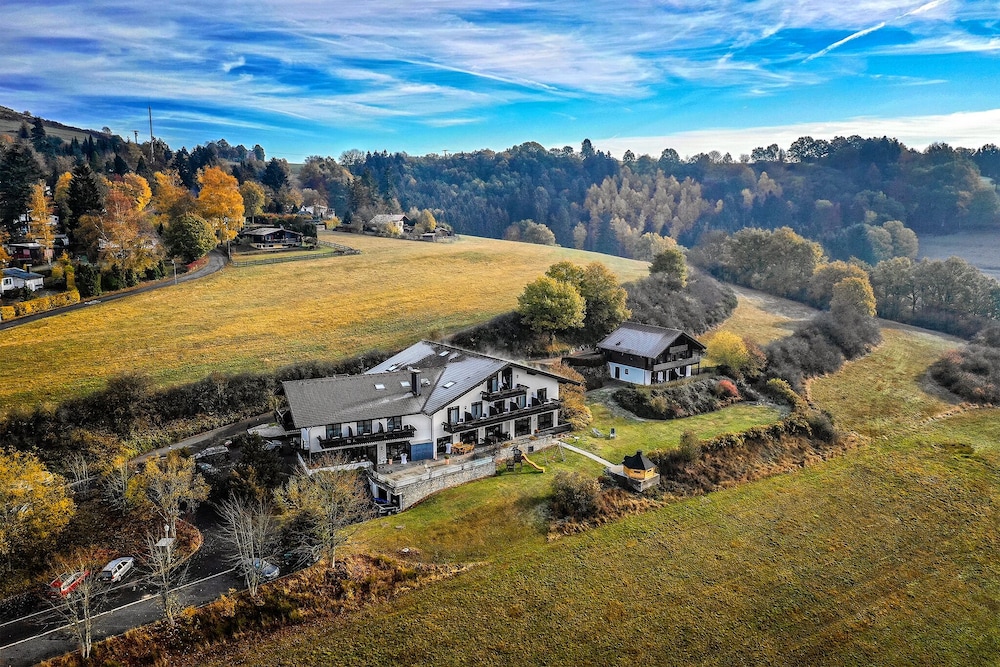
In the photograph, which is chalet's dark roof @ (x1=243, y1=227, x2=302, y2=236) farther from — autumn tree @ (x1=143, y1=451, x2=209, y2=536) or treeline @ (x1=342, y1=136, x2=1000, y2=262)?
autumn tree @ (x1=143, y1=451, x2=209, y2=536)

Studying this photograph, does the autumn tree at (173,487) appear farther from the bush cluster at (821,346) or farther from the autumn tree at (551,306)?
the bush cluster at (821,346)

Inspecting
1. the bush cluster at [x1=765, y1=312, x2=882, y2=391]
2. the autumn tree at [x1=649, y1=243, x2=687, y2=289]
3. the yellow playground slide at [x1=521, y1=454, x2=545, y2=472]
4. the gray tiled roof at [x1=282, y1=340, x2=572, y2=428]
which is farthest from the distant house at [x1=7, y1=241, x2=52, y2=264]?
the bush cluster at [x1=765, y1=312, x2=882, y2=391]

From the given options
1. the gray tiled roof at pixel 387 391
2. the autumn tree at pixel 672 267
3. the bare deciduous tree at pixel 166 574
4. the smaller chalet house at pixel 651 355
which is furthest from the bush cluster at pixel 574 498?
the autumn tree at pixel 672 267

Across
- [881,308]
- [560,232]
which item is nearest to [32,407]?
[881,308]

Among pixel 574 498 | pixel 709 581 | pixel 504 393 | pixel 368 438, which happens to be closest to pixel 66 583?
pixel 368 438

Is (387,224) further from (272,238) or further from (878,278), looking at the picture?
(878,278)

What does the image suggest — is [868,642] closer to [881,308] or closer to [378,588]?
[378,588]
